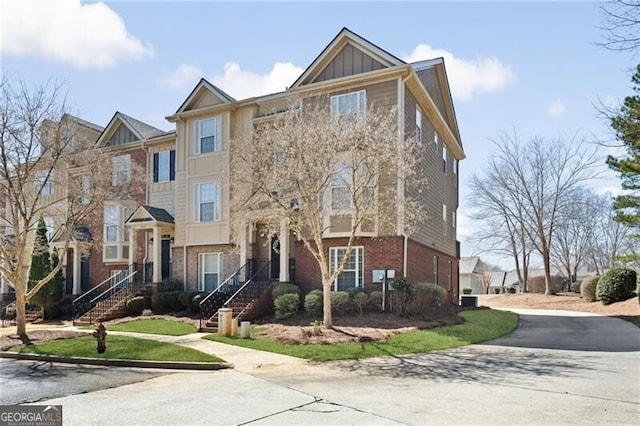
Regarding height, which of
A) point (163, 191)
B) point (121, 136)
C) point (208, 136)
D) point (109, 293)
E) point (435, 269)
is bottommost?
point (109, 293)

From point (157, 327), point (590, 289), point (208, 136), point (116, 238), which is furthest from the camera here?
point (590, 289)

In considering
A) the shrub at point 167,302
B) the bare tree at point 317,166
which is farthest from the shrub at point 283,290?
the shrub at point 167,302

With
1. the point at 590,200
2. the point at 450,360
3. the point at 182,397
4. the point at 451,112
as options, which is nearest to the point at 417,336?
the point at 450,360

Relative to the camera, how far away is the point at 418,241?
21719mm

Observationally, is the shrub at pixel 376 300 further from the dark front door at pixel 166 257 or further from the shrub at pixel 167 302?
the dark front door at pixel 166 257

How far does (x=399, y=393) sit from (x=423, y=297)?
1057 cm

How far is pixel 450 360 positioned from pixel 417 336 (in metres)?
3.08

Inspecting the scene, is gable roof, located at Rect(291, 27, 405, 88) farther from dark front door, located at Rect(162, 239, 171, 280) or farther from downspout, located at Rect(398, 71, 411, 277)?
dark front door, located at Rect(162, 239, 171, 280)

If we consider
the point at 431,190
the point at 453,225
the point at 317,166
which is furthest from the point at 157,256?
the point at 453,225

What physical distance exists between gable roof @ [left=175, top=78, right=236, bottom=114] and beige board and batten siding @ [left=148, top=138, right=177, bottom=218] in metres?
2.08

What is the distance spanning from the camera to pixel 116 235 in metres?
27.6

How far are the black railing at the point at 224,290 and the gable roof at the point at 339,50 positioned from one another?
833 centimetres

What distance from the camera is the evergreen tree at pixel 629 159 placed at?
14656mm

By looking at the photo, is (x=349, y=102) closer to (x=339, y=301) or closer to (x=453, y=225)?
(x=339, y=301)
